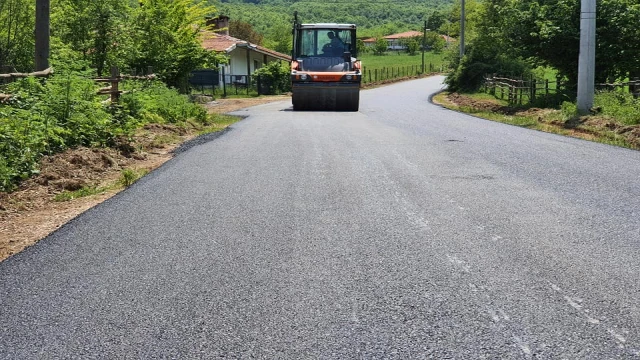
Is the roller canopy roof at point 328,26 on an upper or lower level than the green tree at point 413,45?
lower

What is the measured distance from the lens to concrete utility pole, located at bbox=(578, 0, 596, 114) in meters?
16.7

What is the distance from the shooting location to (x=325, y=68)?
24.1m

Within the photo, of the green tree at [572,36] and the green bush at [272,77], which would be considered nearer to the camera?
the green tree at [572,36]

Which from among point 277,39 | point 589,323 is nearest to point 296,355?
point 589,323

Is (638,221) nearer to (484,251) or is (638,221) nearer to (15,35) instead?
(484,251)

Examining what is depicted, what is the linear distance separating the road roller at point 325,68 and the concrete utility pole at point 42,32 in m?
9.98

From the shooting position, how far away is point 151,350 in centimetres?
376

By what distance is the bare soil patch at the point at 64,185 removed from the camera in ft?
22.8

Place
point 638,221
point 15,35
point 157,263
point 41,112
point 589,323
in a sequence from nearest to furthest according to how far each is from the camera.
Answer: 1. point 589,323
2. point 157,263
3. point 638,221
4. point 41,112
5. point 15,35

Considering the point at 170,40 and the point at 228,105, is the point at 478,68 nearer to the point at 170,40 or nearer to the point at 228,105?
the point at 228,105

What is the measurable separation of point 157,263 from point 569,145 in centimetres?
937

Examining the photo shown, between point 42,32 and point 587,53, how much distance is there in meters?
13.1

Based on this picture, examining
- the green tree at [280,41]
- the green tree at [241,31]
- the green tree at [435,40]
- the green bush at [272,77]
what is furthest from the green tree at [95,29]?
the green tree at [435,40]

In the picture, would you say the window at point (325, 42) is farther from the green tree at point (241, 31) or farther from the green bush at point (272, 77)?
the green tree at point (241, 31)
